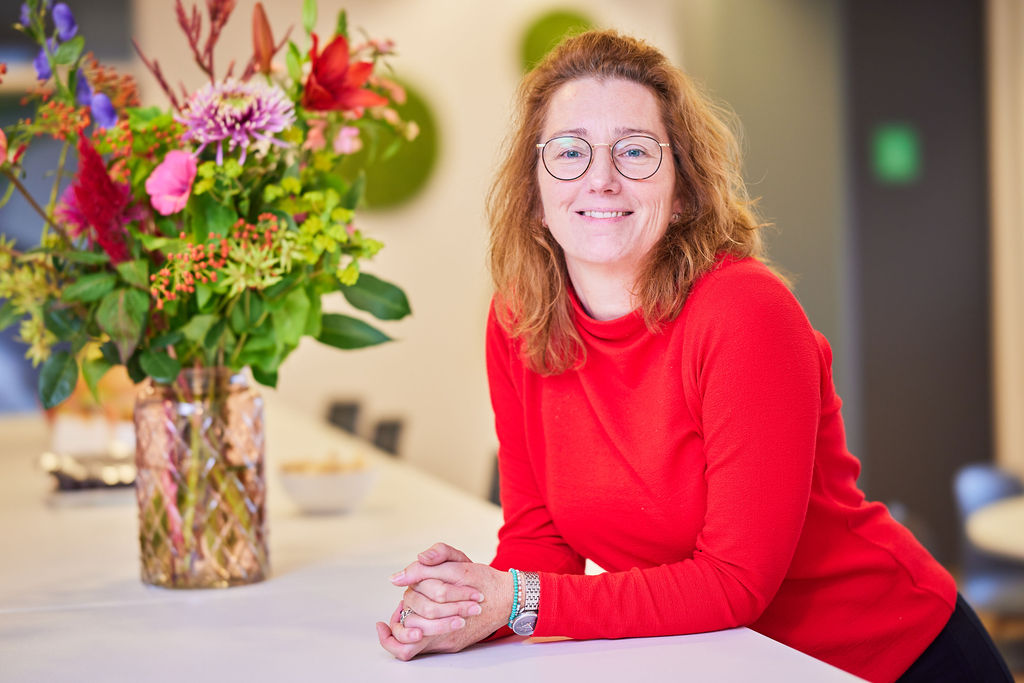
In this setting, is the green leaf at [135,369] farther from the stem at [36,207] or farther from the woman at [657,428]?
the woman at [657,428]

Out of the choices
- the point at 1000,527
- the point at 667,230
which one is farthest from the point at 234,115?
the point at 1000,527

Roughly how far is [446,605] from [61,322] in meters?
0.72

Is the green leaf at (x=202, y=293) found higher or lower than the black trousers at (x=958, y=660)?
higher

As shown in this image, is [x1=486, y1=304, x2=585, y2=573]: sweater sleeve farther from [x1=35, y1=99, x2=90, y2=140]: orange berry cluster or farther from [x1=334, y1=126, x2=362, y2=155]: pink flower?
[x1=35, y1=99, x2=90, y2=140]: orange berry cluster

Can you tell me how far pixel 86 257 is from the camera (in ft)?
4.69

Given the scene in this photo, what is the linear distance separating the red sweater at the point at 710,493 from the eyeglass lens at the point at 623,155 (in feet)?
0.58

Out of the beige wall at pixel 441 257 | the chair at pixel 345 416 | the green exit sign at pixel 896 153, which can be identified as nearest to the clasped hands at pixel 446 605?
the chair at pixel 345 416

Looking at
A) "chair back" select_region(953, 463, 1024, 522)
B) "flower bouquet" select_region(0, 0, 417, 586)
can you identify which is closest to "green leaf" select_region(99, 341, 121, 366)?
"flower bouquet" select_region(0, 0, 417, 586)

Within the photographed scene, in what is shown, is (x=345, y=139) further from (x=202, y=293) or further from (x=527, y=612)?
(x=527, y=612)

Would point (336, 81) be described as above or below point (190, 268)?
above

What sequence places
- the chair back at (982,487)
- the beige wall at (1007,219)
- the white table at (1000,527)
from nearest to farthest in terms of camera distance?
the white table at (1000,527) < the chair back at (982,487) < the beige wall at (1007,219)

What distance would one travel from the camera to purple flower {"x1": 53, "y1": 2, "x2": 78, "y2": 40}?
1435 millimetres

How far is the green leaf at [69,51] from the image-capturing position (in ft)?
4.70

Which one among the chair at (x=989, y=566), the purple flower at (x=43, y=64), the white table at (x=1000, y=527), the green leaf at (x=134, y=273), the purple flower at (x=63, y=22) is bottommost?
the chair at (x=989, y=566)
